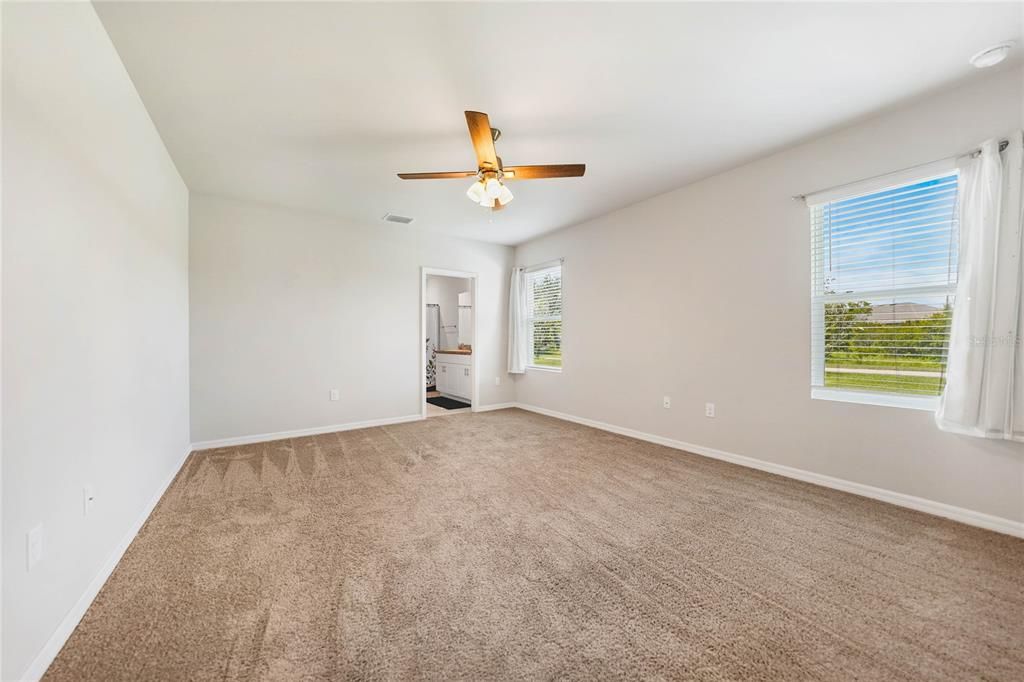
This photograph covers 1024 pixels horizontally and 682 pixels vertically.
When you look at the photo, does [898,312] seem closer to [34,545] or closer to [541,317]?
[541,317]

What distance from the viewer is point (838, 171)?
9.00 feet

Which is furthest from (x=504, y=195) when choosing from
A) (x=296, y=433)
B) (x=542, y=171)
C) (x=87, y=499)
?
(x=296, y=433)

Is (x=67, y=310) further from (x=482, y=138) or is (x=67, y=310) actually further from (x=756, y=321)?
(x=756, y=321)

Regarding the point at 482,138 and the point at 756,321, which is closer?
the point at 482,138

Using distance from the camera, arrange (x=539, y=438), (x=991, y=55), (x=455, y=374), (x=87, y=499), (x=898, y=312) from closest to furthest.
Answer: (x=87, y=499), (x=991, y=55), (x=898, y=312), (x=539, y=438), (x=455, y=374)

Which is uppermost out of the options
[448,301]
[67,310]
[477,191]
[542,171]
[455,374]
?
[542,171]

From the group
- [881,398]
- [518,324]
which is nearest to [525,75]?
[881,398]

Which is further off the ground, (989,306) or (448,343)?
(989,306)

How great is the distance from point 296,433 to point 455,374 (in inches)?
111

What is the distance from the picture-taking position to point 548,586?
1.71 metres

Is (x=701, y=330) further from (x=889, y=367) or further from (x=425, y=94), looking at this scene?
(x=425, y=94)

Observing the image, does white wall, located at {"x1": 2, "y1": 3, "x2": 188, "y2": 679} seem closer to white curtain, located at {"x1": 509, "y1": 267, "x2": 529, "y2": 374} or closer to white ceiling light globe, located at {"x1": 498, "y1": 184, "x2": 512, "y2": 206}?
white ceiling light globe, located at {"x1": 498, "y1": 184, "x2": 512, "y2": 206}

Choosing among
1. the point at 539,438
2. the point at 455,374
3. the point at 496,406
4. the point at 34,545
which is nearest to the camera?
the point at 34,545

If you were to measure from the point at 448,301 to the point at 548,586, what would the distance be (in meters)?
7.34
